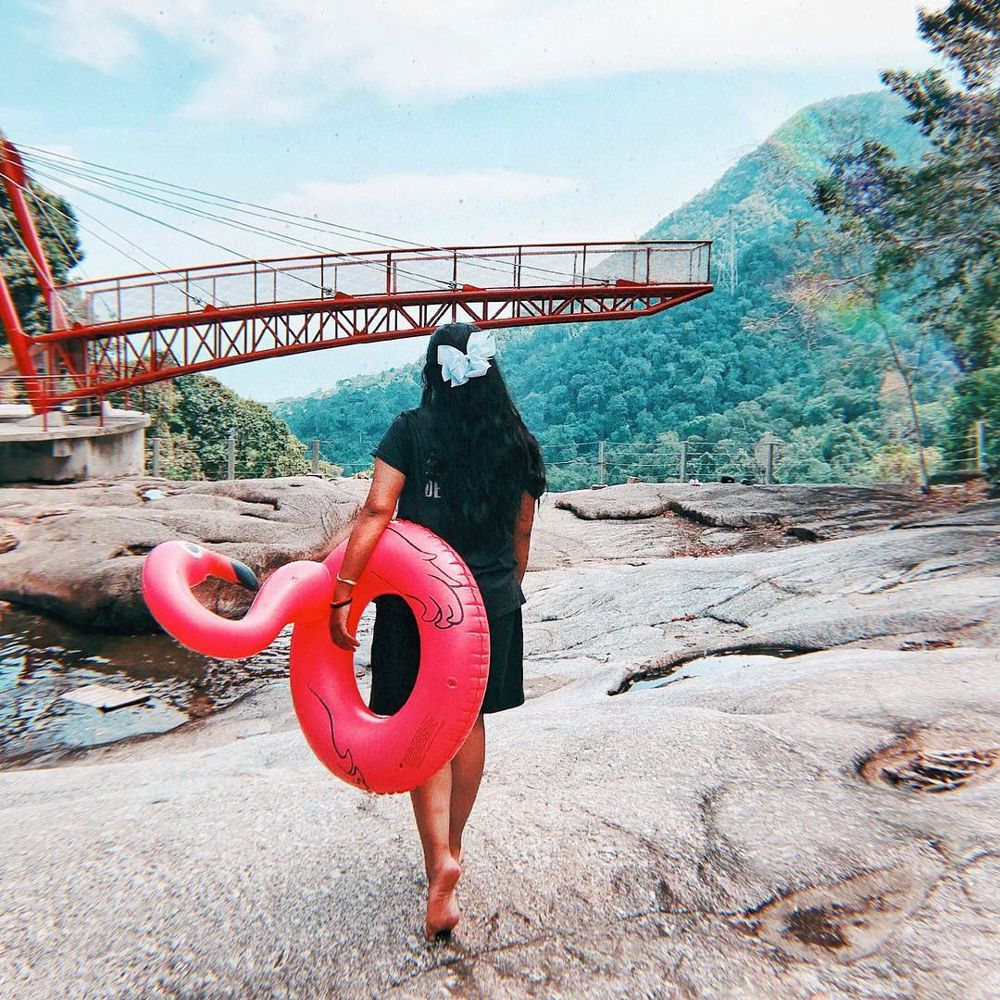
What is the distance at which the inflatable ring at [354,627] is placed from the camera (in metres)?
1.99

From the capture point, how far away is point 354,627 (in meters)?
2.18

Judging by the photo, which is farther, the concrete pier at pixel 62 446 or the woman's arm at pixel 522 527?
the concrete pier at pixel 62 446

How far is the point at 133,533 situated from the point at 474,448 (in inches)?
305

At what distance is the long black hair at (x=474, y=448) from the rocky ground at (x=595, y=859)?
3.07 feet

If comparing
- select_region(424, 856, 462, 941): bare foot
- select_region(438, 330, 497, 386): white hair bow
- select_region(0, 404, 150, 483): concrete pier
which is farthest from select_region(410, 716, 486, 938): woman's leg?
select_region(0, 404, 150, 483): concrete pier

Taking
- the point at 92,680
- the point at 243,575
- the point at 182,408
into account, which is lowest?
the point at 92,680

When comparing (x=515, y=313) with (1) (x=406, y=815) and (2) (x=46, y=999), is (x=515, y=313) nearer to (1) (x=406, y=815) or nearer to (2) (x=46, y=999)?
(1) (x=406, y=815)

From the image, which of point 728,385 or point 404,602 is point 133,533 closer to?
point 404,602

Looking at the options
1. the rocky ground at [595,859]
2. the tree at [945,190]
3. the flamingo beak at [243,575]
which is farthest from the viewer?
the tree at [945,190]

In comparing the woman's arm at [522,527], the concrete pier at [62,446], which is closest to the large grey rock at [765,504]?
the concrete pier at [62,446]

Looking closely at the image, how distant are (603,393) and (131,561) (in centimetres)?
2985

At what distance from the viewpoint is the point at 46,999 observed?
1.87 m

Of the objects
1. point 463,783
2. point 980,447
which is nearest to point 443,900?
point 463,783

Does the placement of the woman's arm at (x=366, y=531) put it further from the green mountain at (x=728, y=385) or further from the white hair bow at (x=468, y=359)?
the green mountain at (x=728, y=385)
